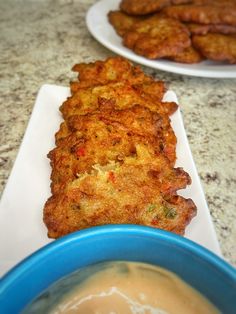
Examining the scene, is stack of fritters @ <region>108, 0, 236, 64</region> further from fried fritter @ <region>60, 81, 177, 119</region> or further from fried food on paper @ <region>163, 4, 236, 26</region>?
fried fritter @ <region>60, 81, 177, 119</region>

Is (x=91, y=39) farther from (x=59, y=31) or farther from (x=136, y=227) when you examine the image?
(x=136, y=227)

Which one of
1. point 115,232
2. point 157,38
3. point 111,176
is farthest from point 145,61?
point 115,232

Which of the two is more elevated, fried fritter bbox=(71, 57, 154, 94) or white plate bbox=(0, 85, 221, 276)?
fried fritter bbox=(71, 57, 154, 94)

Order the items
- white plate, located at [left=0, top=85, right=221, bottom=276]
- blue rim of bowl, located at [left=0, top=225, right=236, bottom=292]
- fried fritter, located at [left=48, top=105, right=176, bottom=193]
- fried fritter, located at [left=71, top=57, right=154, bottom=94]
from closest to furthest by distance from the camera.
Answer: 1. blue rim of bowl, located at [left=0, top=225, right=236, bottom=292]
2. white plate, located at [left=0, top=85, right=221, bottom=276]
3. fried fritter, located at [left=48, top=105, right=176, bottom=193]
4. fried fritter, located at [left=71, top=57, right=154, bottom=94]

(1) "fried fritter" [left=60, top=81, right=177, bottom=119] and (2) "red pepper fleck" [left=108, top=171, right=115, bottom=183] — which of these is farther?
(1) "fried fritter" [left=60, top=81, right=177, bottom=119]

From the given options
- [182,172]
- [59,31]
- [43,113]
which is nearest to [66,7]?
[59,31]

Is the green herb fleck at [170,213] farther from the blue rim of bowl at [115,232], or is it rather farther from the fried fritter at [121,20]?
the fried fritter at [121,20]

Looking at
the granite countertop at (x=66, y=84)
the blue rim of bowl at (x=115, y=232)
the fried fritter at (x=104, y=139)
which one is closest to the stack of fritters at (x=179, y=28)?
the granite countertop at (x=66, y=84)

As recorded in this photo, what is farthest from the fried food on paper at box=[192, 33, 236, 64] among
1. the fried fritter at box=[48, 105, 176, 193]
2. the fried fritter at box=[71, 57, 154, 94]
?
the fried fritter at box=[48, 105, 176, 193]
